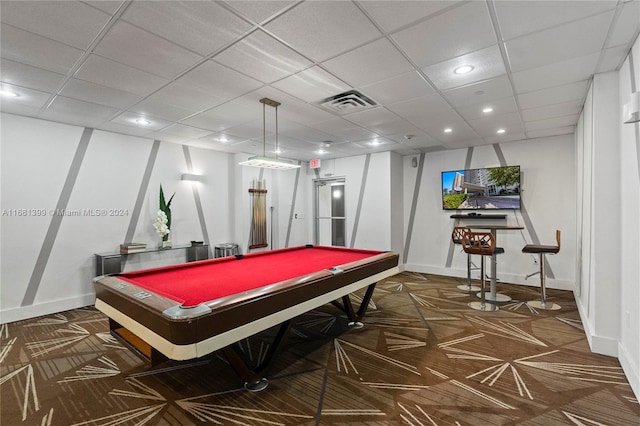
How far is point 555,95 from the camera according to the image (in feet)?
11.7

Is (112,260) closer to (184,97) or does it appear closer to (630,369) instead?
(184,97)

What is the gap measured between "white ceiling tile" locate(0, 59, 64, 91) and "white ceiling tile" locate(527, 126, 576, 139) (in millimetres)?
6766

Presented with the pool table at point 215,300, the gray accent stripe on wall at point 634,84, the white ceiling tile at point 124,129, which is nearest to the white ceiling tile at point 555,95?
the gray accent stripe on wall at point 634,84

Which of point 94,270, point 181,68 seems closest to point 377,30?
point 181,68

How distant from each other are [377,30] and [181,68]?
184 centimetres

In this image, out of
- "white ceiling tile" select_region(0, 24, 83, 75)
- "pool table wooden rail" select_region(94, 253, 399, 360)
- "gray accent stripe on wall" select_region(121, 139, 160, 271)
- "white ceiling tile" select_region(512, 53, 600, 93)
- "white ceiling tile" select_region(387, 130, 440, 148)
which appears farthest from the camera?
"white ceiling tile" select_region(387, 130, 440, 148)

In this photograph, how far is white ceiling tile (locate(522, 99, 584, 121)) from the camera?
153 inches

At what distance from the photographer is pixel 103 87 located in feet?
10.5

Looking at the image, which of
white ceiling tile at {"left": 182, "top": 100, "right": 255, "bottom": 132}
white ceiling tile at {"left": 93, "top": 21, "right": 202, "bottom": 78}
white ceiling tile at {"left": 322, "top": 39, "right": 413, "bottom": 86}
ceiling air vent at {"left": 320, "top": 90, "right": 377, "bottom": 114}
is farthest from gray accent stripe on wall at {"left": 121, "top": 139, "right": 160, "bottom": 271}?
white ceiling tile at {"left": 322, "top": 39, "right": 413, "bottom": 86}

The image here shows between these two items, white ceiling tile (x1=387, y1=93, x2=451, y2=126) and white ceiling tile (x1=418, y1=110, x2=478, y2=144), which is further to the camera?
white ceiling tile (x1=418, y1=110, x2=478, y2=144)

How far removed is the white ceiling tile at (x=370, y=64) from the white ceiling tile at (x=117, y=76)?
1816 mm

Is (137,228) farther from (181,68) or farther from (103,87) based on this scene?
(181,68)

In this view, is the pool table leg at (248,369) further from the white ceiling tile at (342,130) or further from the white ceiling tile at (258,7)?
the white ceiling tile at (342,130)

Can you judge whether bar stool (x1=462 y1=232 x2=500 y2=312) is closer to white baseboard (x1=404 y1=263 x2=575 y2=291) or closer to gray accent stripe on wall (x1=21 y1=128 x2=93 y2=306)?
white baseboard (x1=404 y1=263 x2=575 y2=291)
